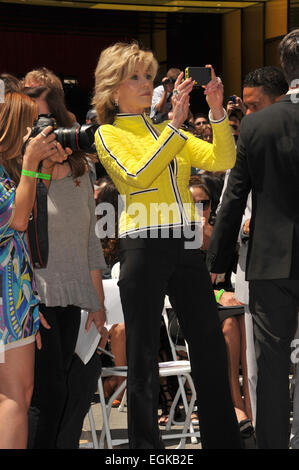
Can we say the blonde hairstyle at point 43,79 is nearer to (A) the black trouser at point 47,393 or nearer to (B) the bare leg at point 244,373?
(A) the black trouser at point 47,393

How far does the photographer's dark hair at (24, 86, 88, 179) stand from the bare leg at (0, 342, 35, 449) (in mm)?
1013

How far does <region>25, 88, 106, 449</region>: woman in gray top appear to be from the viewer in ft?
11.9

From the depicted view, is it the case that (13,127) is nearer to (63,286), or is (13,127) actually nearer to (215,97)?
(63,286)

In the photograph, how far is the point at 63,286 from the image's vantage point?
377 centimetres

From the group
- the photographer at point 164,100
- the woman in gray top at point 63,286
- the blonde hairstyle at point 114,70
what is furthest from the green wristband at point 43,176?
the photographer at point 164,100

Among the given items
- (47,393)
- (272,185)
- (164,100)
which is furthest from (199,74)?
(164,100)

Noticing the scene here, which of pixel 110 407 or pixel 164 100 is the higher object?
pixel 164 100

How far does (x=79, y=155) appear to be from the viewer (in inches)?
156

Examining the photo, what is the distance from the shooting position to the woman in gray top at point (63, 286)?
11.9 ft

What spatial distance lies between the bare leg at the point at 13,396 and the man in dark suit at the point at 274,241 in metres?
1.14

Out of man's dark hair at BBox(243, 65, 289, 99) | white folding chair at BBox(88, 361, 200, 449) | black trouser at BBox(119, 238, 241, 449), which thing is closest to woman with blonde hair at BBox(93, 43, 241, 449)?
black trouser at BBox(119, 238, 241, 449)

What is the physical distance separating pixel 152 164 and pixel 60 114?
2.03 feet

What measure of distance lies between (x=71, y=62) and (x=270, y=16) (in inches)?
138

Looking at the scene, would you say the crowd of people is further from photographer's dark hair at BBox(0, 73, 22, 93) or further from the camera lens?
the camera lens
